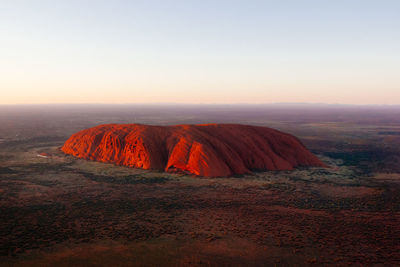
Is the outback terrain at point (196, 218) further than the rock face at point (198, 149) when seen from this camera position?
No

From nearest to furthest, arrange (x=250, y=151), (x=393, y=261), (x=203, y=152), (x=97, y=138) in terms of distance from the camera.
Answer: (x=393, y=261) → (x=203, y=152) → (x=250, y=151) → (x=97, y=138)

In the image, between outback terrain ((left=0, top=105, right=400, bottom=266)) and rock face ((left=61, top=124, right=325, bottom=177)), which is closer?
outback terrain ((left=0, top=105, right=400, bottom=266))

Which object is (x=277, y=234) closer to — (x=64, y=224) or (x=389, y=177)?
(x=64, y=224)

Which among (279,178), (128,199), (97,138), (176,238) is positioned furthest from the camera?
(97,138)

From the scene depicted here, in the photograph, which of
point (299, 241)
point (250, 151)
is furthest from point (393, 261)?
point (250, 151)

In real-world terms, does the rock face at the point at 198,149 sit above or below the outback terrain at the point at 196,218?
above

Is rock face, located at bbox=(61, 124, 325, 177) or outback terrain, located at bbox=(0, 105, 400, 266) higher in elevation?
rock face, located at bbox=(61, 124, 325, 177)

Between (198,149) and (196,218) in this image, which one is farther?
(198,149)

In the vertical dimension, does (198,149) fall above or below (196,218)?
above
